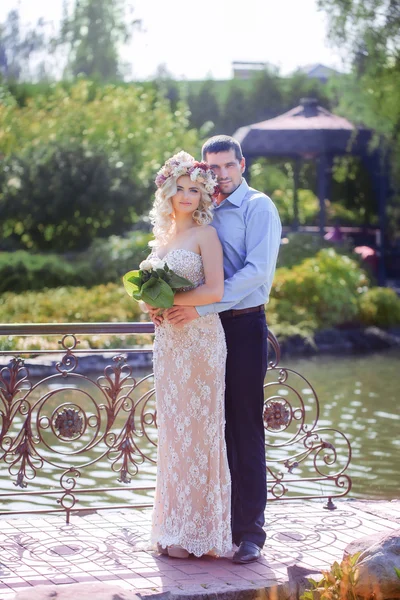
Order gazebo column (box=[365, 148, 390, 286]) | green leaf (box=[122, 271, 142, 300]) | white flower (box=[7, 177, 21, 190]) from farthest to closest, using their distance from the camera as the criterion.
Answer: white flower (box=[7, 177, 21, 190])
gazebo column (box=[365, 148, 390, 286])
green leaf (box=[122, 271, 142, 300])

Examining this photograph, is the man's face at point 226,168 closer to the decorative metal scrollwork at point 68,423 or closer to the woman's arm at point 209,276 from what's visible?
the woman's arm at point 209,276

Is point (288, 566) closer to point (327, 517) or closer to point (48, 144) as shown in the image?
point (327, 517)

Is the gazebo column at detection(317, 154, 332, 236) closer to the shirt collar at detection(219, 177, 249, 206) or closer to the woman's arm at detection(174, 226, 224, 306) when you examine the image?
the shirt collar at detection(219, 177, 249, 206)

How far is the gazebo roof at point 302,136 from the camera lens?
71.2ft

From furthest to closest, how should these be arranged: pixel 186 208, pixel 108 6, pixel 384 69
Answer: pixel 108 6
pixel 384 69
pixel 186 208

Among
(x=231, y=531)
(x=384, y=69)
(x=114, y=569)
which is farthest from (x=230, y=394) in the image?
(x=384, y=69)

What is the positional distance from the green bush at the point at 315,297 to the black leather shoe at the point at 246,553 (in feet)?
39.2

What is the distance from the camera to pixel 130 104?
2706 centimetres

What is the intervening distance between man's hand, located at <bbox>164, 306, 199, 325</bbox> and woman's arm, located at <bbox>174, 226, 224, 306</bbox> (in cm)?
2

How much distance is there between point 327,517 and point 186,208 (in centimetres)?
199

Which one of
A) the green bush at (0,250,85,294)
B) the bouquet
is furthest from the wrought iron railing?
the green bush at (0,250,85,294)

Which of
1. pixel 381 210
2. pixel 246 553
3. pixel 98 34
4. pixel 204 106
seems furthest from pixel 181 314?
pixel 98 34

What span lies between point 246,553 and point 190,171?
5.97ft

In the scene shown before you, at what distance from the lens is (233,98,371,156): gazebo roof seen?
21688 millimetres
